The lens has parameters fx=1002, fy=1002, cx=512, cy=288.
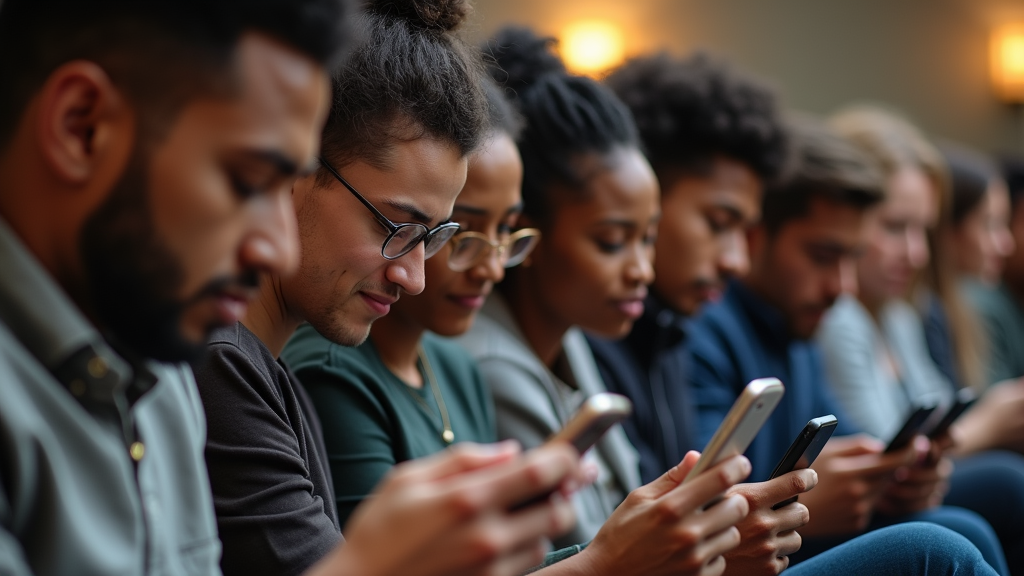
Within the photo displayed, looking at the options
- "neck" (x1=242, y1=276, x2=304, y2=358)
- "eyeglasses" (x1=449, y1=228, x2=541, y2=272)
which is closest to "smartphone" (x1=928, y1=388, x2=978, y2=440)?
"eyeglasses" (x1=449, y1=228, x2=541, y2=272)

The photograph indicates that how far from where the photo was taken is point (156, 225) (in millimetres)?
704

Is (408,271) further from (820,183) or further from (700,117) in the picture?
(820,183)

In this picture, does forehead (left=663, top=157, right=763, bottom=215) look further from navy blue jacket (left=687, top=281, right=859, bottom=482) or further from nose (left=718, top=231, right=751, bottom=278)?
navy blue jacket (left=687, top=281, right=859, bottom=482)

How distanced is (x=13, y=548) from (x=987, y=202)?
3297 mm

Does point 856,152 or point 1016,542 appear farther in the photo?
point 856,152

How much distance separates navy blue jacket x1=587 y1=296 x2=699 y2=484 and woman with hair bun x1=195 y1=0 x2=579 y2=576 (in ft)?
2.75

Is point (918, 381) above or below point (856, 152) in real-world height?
below

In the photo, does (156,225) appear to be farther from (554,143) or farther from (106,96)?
(554,143)

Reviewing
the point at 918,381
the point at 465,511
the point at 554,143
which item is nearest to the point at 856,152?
the point at 918,381

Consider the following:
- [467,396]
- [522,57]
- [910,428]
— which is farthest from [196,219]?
[910,428]

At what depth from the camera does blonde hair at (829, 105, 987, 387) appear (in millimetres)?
3018

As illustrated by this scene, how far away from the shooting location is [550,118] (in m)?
1.74

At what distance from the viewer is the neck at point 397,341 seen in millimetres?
1429

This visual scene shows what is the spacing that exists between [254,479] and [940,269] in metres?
2.79
